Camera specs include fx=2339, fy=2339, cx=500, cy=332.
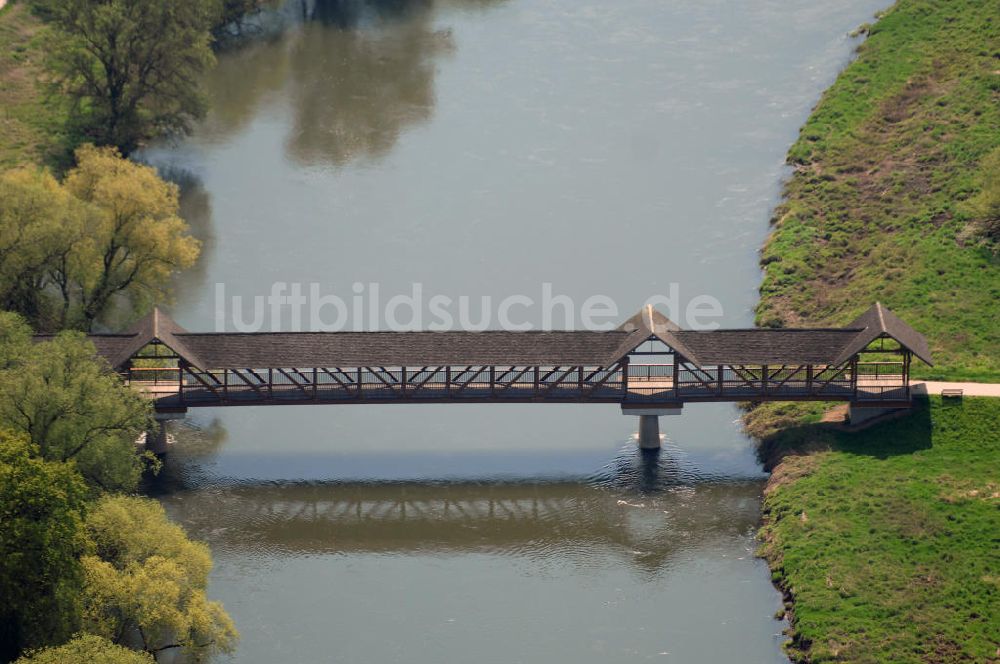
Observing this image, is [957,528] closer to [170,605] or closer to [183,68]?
[170,605]

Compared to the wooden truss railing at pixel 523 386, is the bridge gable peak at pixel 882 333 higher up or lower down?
higher up

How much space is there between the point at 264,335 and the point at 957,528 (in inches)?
1239

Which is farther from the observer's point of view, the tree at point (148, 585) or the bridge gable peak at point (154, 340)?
the bridge gable peak at point (154, 340)

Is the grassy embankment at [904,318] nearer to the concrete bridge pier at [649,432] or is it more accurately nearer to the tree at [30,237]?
the concrete bridge pier at [649,432]

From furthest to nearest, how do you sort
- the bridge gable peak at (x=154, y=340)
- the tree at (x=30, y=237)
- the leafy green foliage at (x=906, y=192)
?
the leafy green foliage at (x=906, y=192)
the tree at (x=30, y=237)
the bridge gable peak at (x=154, y=340)

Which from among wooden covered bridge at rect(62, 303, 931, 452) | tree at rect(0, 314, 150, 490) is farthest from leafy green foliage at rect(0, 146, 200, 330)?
tree at rect(0, 314, 150, 490)

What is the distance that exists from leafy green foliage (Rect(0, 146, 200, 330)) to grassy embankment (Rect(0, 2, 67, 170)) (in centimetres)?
1386

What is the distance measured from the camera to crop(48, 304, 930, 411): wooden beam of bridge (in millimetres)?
103438

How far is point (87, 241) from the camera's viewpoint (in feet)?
365

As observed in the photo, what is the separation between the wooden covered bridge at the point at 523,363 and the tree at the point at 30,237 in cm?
698

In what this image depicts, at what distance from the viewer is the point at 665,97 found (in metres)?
142

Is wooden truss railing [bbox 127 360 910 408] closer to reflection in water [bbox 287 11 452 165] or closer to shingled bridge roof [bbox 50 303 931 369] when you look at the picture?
shingled bridge roof [bbox 50 303 931 369]

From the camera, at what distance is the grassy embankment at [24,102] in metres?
133

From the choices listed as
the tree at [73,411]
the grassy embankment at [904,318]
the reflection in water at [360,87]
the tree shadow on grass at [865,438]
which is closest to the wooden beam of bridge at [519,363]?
the tree shadow on grass at [865,438]
